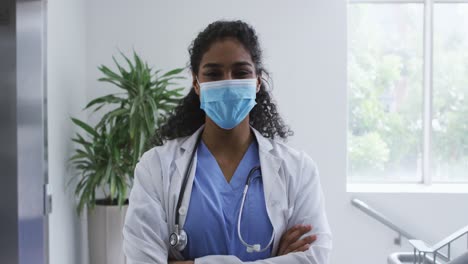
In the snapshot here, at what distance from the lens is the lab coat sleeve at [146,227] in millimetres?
1293

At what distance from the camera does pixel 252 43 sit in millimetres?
1432

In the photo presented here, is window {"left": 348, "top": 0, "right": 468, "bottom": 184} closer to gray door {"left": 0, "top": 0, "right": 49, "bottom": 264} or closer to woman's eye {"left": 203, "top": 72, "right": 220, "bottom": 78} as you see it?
woman's eye {"left": 203, "top": 72, "right": 220, "bottom": 78}

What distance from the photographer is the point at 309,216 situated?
4.60 ft

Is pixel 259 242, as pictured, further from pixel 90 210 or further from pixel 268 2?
pixel 268 2

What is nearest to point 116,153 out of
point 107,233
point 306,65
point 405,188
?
point 107,233

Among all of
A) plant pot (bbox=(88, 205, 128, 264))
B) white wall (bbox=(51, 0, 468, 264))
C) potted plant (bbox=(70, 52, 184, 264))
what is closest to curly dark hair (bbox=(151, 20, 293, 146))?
potted plant (bbox=(70, 52, 184, 264))

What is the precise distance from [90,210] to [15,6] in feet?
6.86

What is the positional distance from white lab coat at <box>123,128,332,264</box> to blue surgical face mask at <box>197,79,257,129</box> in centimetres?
10

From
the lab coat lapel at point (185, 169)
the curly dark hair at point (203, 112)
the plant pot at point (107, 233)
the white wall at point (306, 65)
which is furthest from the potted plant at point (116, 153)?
the lab coat lapel at point (185, 169)

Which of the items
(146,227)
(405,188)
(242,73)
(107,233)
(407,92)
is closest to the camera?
(146,227)

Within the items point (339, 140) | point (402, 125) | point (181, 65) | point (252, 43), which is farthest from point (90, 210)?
Answer: point (402, 125)

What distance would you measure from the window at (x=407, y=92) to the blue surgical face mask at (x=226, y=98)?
2.71 meters

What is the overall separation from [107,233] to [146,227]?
1942 millimetres

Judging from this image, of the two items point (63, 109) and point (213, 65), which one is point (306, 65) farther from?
point (213, 65)
